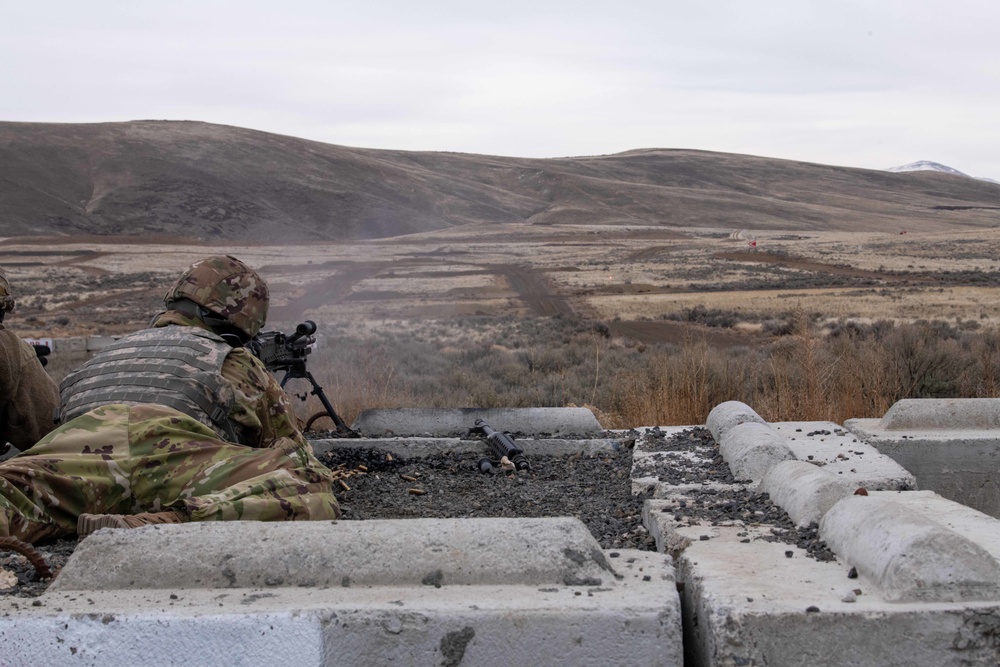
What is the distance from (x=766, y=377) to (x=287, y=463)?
26.1ft

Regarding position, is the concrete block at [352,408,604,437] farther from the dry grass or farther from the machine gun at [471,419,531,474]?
the dry grass

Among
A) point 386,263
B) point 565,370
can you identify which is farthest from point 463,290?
point 565,370

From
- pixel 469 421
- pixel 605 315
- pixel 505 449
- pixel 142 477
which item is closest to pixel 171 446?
pixel 142 477

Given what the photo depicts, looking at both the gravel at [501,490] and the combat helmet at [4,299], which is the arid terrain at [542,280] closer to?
the gravel at [501,490]

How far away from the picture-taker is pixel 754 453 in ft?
15.6

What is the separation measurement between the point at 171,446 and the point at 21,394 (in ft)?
5.99

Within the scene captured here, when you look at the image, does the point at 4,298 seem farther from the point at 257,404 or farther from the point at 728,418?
the point at 728,418

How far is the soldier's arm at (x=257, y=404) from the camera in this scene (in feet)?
14.5

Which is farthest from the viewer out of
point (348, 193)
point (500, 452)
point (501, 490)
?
point (348, 193)

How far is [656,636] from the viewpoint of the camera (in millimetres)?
2645

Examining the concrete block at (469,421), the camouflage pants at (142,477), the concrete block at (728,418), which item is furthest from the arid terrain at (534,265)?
the camouflage pants at (142,477)

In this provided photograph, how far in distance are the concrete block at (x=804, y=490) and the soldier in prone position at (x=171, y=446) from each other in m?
1.87

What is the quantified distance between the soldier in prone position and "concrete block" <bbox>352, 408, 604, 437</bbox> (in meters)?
2.19

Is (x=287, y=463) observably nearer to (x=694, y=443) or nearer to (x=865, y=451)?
(x=694, y=443)
